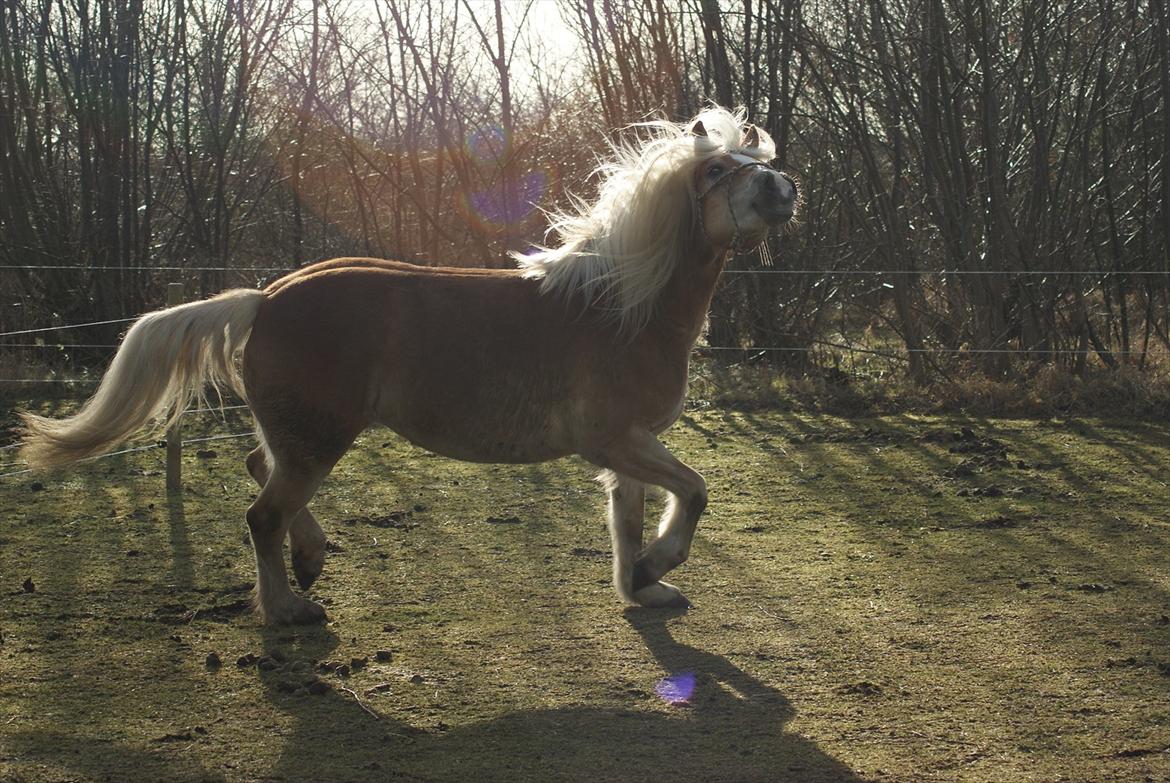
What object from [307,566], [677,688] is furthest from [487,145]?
[677,688]

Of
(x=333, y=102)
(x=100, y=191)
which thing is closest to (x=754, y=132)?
(x=100, y=191)

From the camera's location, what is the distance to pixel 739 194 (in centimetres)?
475

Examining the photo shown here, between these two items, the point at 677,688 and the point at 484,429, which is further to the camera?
the point at 484,429

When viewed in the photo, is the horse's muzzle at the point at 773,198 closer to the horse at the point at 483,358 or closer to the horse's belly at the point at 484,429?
the horse at the point at 483,358

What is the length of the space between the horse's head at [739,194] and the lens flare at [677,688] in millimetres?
1728

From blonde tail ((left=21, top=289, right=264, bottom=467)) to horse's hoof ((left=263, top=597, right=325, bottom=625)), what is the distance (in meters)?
0.91

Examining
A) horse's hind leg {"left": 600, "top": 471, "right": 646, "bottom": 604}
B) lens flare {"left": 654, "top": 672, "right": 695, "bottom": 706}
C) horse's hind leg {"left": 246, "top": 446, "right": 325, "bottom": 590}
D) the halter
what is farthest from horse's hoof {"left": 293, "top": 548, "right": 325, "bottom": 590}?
the halter

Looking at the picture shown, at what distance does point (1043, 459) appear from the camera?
322 inches

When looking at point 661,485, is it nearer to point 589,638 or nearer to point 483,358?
point 589,638

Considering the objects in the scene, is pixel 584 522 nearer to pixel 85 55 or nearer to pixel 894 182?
pixel 894 182

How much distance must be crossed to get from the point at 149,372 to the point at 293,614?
1.10m

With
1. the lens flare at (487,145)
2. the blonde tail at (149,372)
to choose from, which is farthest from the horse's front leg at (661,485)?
the lens flare at (487,145)

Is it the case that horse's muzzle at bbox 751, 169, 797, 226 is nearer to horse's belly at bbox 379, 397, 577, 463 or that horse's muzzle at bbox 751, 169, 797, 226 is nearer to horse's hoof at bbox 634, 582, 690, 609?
horse's belly at bbox 379, 397, 577, 463

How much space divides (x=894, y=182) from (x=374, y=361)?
7.84 m
